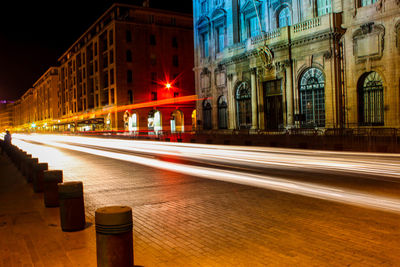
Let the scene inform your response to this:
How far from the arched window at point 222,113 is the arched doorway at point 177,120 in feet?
81.4

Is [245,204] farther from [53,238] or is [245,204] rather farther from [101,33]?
[101,33]

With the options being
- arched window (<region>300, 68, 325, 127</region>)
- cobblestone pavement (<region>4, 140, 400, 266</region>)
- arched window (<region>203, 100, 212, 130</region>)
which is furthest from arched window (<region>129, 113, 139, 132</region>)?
cobblestone pavement (<region>4, 140, 400, 266</region>)

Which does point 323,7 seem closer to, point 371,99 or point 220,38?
point 371,99

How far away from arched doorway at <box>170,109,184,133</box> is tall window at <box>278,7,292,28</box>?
113 feet

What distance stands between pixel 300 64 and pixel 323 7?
4.55 metres

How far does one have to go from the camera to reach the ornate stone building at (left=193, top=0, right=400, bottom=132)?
23.6 metres

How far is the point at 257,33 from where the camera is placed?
34.7 metres

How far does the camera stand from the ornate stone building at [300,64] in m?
23.6

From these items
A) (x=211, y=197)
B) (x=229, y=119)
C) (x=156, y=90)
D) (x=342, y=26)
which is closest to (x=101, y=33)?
(x=156, y=90)

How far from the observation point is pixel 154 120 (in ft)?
211

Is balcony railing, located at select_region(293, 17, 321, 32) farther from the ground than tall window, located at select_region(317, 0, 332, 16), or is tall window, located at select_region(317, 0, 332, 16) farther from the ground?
tall window, located at select_region(317, 0, 332, 16)

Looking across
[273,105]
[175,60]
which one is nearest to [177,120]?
[175,60]

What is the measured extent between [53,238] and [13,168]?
497 inches

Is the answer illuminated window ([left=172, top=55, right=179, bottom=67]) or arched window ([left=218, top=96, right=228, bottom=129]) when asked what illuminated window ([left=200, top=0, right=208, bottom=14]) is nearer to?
arched window ([left=218, top=96, right=228, bottom=129])
